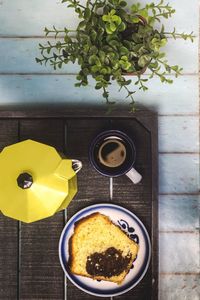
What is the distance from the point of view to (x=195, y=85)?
1.66m

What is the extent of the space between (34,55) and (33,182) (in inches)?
20.5

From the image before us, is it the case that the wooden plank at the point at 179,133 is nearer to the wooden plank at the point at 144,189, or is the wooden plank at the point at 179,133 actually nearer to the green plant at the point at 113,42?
the wooden plank at the point at 144,189

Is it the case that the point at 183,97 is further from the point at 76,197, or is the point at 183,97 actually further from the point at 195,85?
the point at 76,197

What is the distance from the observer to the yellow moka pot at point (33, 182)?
136 centimetres

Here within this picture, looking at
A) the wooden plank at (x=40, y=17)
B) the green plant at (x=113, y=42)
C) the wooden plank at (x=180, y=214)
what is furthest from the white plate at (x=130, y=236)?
the wooden plank at (x=40, y=17)

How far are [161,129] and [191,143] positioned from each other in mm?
117

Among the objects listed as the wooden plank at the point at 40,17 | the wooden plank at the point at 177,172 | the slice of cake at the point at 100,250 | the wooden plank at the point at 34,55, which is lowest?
the slice of cake at the point at 100,250

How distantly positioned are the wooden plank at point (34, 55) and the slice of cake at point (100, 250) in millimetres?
544

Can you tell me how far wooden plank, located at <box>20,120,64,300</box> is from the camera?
62.3 inches

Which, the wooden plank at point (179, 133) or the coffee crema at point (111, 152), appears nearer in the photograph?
the coffee crema at point (111, 152)

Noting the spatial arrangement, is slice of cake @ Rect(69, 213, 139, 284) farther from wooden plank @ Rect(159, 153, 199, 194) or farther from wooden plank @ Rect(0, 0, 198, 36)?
wooden plank @ Rect(0, 0, 198, 36)

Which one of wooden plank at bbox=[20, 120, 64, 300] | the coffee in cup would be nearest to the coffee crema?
the coffee in cup

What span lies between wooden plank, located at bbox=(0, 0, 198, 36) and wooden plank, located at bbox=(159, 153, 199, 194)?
45 centimetres

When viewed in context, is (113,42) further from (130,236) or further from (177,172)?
(130,236)
